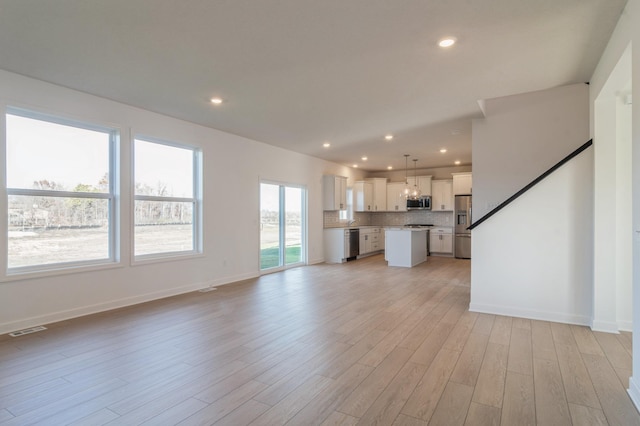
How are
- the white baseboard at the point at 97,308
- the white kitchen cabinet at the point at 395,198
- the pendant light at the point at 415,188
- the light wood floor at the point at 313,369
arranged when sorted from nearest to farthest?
1. the light wood floor at the point at 313,369
2. the white baseboard at the point at 97,308
3. the pendant light at the point at 415,188
4. the white kitchen cabinet at the point at 395,198

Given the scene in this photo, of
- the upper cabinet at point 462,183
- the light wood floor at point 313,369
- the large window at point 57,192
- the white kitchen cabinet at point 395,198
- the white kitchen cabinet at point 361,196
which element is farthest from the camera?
the white kitchen cabinet at point 395,198

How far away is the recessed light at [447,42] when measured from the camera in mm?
2898

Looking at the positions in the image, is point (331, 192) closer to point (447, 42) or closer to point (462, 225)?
point (462, 225)

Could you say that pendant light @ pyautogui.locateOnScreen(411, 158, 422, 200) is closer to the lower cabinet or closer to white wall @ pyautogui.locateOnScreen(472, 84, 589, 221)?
the lower cabinet

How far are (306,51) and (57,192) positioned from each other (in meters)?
3.45

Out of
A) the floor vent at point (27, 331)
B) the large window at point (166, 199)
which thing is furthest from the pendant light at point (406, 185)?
the floor vent at point (27, 331)

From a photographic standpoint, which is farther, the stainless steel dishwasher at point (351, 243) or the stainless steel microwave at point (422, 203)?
the stainless steel microwave at point (422, 203)

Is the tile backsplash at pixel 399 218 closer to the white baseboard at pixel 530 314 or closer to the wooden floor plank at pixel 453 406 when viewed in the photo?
the white baseboard at pixel 530 314

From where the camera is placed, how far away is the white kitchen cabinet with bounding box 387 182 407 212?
1099 centimetres

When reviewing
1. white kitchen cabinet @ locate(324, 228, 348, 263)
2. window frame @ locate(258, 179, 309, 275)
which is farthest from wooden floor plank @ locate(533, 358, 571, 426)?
white kitchen cabinet @ locate(324, 228, 348, 263)

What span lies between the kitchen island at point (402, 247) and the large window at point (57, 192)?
5807 mm

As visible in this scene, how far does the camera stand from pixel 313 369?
2717 millimetres

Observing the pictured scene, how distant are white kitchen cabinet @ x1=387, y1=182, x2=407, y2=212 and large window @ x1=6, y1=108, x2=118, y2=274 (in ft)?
27.5

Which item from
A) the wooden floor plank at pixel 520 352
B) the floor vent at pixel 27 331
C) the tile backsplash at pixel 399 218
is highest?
the tile backsplash at pixel 399 218
